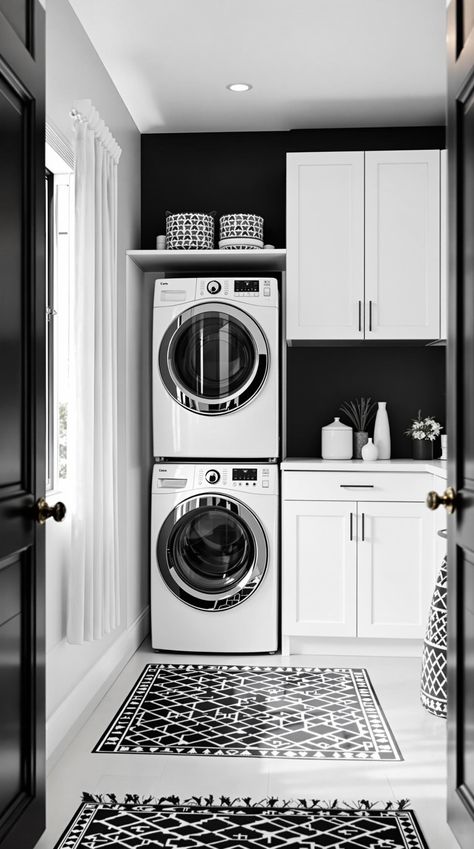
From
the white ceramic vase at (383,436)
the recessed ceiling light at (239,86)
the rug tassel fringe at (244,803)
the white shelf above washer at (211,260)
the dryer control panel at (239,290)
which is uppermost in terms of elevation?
the recessed ceiling light at (239,86)

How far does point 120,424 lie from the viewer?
3.57 m

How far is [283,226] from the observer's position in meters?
4.25

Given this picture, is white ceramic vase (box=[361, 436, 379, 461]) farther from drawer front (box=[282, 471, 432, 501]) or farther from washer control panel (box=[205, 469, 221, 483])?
washer control panel (box=[205, 469, 221, 483])

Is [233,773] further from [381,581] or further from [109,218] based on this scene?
[109,218]

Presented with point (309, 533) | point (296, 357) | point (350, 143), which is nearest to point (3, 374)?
point (309, 533)

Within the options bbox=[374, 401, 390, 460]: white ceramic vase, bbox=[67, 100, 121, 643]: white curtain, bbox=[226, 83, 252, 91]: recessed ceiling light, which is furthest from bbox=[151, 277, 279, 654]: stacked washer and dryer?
bbox=[226, 83, 252, 91]: recessed ceiling light

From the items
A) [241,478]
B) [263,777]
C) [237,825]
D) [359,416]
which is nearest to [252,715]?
[263,777]

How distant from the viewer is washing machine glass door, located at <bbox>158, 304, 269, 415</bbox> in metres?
3.79

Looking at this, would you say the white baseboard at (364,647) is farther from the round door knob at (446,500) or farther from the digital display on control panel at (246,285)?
the round door knob at (446,500)

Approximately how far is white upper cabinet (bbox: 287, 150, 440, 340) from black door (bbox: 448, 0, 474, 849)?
199 cm

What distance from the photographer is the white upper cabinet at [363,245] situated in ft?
12.6

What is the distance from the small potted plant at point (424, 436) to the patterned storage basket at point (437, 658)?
1.10 meters

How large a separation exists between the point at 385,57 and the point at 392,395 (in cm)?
170

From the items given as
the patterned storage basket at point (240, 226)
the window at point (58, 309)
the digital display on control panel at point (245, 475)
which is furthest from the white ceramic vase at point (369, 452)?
the window at point (58, 309)
